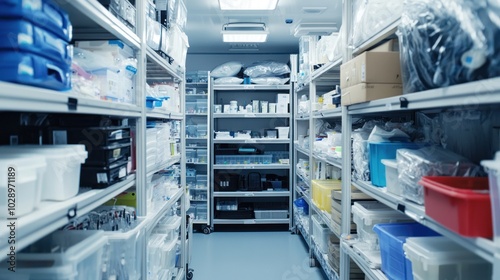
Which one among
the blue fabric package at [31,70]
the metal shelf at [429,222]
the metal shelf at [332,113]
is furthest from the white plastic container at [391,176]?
the blue fabric package at [31,70]

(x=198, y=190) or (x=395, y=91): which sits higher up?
(x=395, y=91)

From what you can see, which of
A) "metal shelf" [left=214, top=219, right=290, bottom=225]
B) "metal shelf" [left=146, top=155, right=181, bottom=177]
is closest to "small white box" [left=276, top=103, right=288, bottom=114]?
"metal shelf" [left=214, top=219, right=290, bottom=225]

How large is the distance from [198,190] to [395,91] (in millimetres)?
3980

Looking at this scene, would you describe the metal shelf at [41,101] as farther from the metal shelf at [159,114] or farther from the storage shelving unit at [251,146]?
the storage shelving unit at [251,146]

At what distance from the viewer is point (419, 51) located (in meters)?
1.22

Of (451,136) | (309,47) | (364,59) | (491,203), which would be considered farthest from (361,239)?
(309,47)

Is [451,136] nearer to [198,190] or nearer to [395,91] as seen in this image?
[395,91]

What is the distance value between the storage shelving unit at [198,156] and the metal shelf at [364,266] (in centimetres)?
307

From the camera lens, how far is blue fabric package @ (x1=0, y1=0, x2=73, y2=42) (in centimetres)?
86

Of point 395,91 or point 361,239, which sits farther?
point 361,239

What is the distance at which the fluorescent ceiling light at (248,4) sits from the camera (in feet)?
10.6

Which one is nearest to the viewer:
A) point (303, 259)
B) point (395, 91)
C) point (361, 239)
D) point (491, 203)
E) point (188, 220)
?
point (491, 203)

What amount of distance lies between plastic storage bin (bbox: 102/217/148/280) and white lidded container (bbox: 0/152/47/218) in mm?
A: 603

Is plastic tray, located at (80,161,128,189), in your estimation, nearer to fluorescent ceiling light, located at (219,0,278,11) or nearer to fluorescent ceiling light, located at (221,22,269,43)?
fluorescent ceiling light, located at (219,0,278,11)
